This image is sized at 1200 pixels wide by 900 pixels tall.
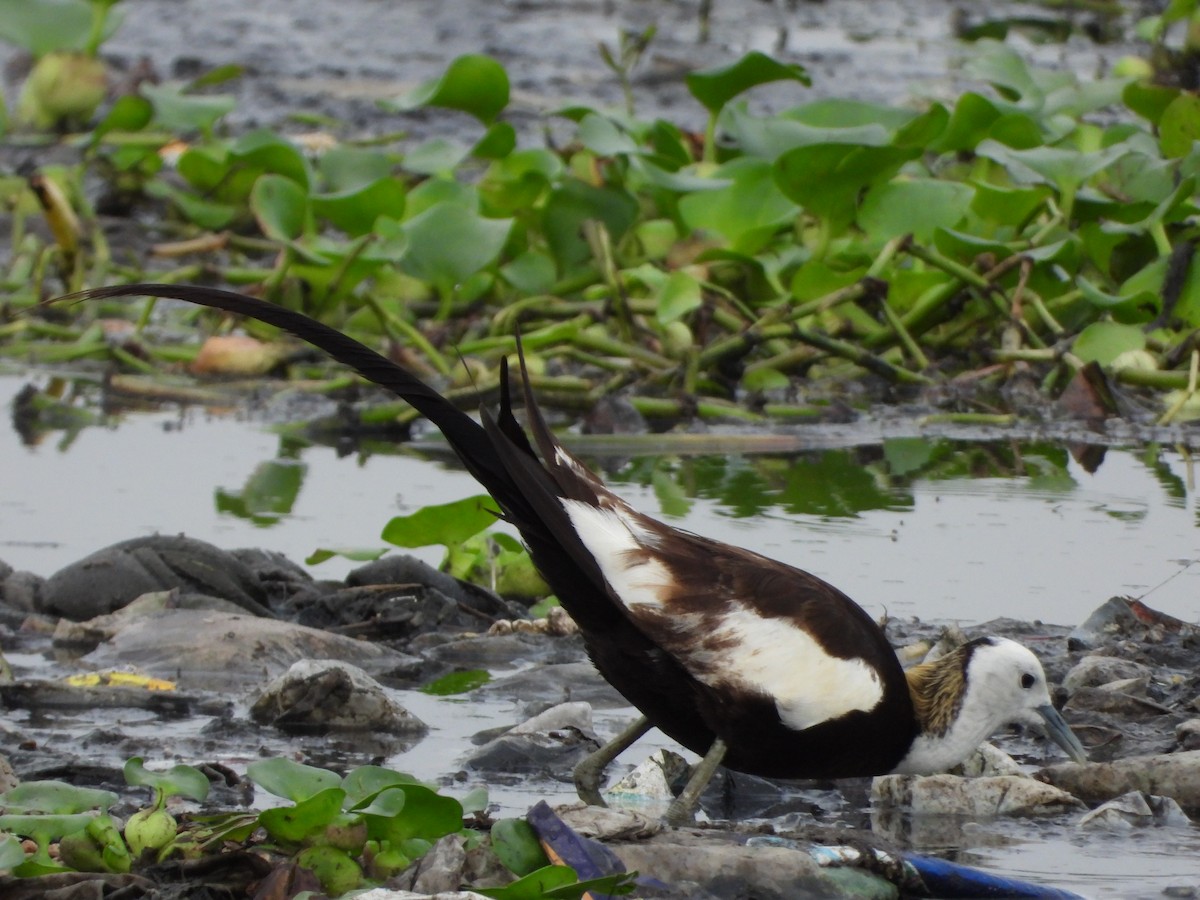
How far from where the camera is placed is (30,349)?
7.96 m

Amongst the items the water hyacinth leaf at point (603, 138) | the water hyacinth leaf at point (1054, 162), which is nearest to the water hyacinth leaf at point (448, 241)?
the water hyacinth leaf at point (603, 138)

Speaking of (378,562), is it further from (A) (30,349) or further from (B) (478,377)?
(A) (30,349)

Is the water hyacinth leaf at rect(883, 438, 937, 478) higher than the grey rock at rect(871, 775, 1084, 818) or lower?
lower

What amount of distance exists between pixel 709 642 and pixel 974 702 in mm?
539

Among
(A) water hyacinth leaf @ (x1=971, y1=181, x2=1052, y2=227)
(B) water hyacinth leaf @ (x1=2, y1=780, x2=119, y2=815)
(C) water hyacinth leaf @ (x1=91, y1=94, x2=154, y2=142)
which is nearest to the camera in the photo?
(B) water hyacinth leaf @ (x1=2, y1=780, x2=119, y2=815)

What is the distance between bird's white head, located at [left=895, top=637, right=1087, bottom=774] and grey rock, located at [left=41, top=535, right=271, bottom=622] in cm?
181

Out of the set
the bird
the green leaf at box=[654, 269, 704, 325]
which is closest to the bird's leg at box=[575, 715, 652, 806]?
the bird

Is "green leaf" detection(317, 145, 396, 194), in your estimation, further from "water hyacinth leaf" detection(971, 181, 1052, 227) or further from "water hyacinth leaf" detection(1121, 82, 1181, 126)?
"water hyacinth leaf" detection(1121, 82, 1181, 126)

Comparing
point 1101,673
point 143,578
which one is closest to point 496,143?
point 143,578

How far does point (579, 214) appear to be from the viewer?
766 centimetres

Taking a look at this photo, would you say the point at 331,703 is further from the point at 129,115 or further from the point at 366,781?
the point at 129,115

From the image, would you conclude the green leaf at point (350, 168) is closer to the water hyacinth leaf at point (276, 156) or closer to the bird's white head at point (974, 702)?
the water hyacinth leaf at point (276, 156)

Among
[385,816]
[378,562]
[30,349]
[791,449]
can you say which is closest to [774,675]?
[385,816]

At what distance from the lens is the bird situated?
3.48 metres
